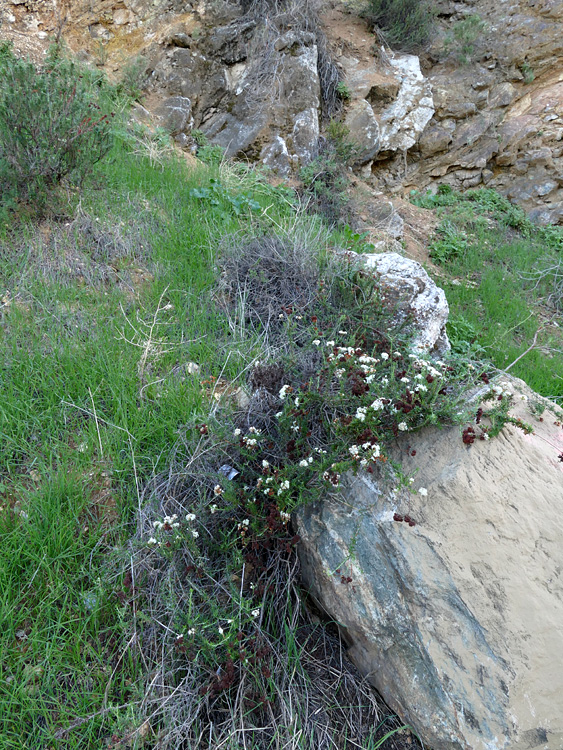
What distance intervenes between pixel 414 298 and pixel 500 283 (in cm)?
251

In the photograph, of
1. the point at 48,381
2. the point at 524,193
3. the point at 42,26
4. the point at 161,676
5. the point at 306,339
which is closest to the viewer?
the point at 161,676

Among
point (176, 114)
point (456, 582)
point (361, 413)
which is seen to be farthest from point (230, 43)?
point (456, 582)

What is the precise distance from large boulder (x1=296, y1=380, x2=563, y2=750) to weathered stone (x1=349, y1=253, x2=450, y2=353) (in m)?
1.05

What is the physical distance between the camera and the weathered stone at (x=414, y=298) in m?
3.09

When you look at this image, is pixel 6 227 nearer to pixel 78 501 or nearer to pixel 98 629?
pixel 78 501

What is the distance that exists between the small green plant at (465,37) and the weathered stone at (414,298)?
6284 mm

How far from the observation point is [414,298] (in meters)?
3.23

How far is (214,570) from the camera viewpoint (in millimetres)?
2002

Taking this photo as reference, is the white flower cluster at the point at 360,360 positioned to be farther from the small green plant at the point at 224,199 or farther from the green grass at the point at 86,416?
the small green plant at the point at 224,199

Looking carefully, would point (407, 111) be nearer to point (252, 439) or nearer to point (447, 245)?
point (447, 245)

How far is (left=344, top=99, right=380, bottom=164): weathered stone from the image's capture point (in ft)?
22.7

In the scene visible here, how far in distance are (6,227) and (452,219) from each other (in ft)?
17.5

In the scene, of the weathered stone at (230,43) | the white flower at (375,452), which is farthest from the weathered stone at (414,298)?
the weathered stone at (230,43)

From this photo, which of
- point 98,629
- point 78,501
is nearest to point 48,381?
point 78,501
